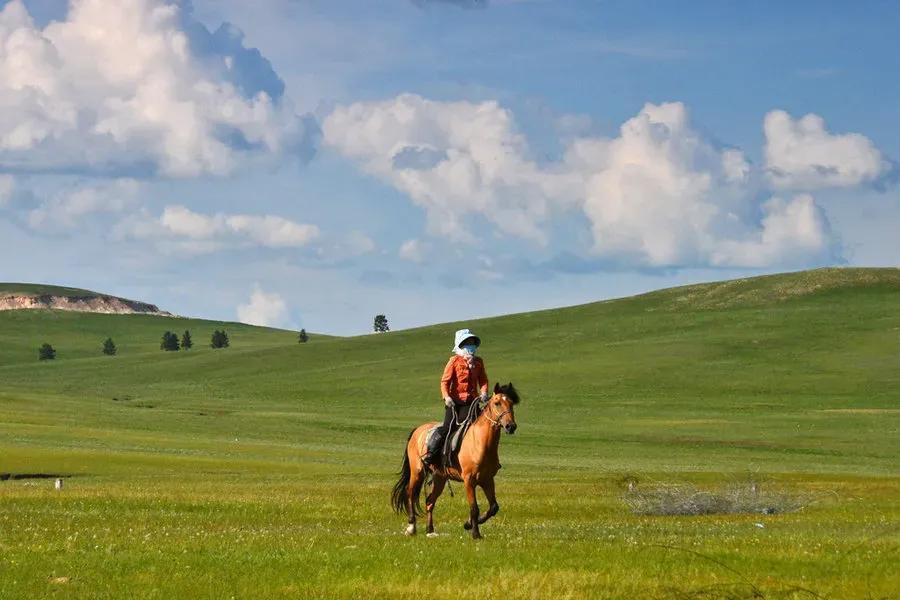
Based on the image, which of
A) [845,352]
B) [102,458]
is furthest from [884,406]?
[102,458]

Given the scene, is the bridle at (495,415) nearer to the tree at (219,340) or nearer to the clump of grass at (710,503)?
the clump of grass at (710,503)

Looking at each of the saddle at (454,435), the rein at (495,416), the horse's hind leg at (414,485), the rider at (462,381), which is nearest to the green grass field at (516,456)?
the horse's hind leg at (414,485)

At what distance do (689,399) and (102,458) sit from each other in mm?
58914

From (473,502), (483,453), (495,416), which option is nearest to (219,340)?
(473,502)

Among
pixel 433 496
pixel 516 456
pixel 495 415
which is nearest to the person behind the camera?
pixel 495 415

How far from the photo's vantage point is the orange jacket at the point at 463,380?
2172cm

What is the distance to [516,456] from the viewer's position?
213 feet

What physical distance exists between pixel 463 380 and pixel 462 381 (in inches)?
0.9

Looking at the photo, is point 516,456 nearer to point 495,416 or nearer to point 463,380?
point 463,380

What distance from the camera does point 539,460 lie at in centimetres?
6172

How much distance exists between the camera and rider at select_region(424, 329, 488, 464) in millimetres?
21641

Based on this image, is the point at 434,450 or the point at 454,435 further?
the point at 434,450

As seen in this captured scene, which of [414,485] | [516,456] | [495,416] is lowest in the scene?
[516,456]

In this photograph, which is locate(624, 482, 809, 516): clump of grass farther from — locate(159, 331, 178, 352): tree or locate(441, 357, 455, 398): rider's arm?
locate(159, 331, 178, 352): tree
